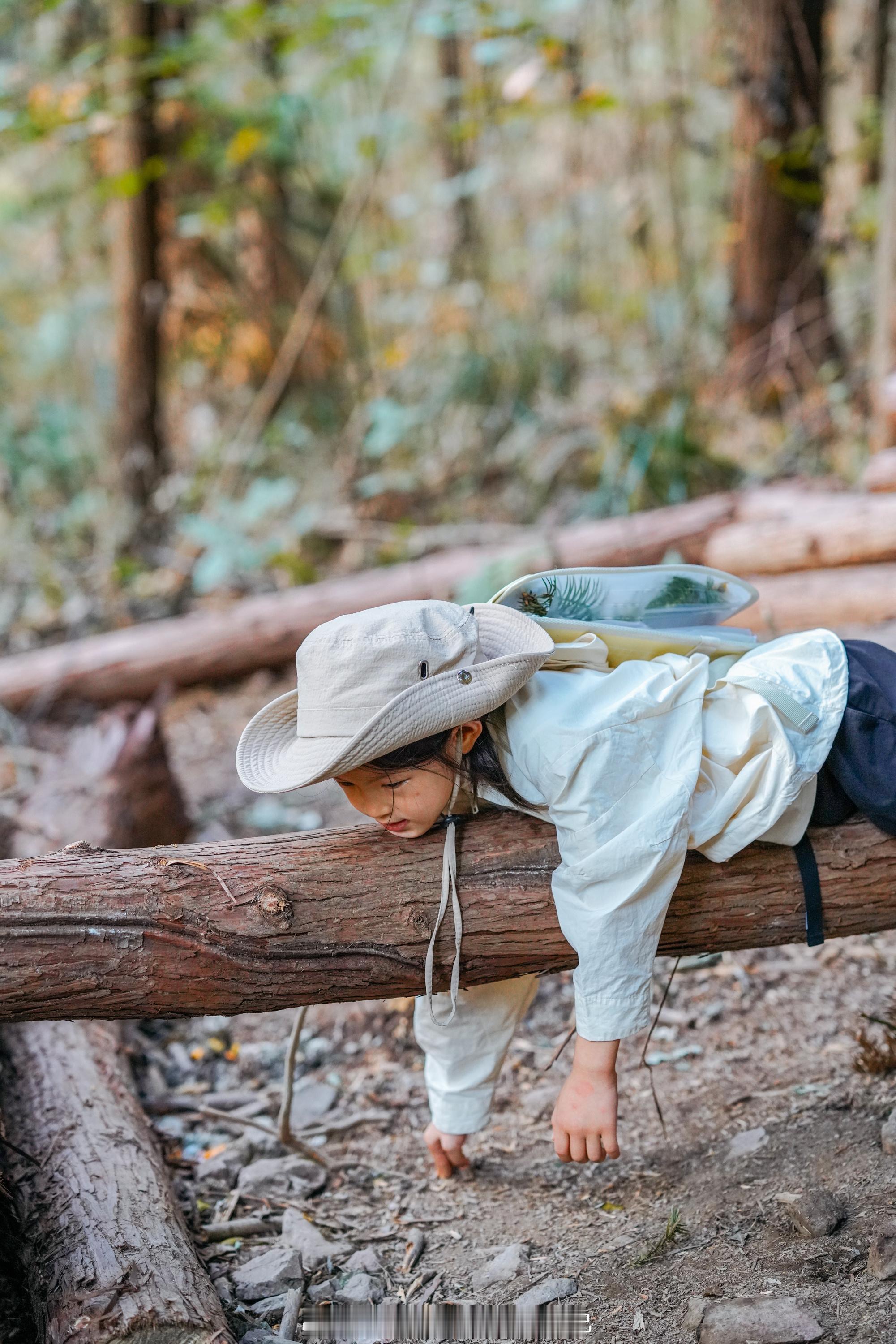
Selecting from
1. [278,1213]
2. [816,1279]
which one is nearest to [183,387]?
[278,1213]

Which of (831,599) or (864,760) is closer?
(864,760)

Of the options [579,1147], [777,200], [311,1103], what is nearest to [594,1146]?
[579,1147]

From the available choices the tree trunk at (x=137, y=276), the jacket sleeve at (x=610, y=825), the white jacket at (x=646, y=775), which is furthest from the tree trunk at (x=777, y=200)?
the jacket sleeve at (x=610, y=825)

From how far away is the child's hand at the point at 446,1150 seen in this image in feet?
7.82

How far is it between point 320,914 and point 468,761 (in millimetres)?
368

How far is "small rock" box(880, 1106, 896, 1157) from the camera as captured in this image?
209 centimetres

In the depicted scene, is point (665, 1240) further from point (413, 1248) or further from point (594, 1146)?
point (413, 1248)

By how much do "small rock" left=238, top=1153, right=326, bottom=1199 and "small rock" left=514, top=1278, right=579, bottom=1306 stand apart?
68 centimetres

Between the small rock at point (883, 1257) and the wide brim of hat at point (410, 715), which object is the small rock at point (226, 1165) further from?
the small rock at point (883, 1257)

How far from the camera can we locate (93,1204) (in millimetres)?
2045

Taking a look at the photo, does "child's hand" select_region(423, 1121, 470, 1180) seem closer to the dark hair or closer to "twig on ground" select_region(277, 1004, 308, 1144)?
"twig on ground" select_region(277, 1004, 308, 1144)

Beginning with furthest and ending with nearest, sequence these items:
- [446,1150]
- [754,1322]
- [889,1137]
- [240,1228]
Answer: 1. [446,1150]
2. [240,1228]
3. [889,1137]
4. [754,1322]

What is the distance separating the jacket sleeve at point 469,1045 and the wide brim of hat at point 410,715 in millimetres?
710

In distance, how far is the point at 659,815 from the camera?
1.76 metres
